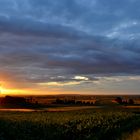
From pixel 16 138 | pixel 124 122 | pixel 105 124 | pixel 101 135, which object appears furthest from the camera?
pixel 124 122

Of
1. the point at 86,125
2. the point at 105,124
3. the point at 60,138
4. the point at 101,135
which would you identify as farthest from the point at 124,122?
the point at 60,138

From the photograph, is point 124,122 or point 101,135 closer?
point 101,135

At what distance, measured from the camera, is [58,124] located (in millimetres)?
28188

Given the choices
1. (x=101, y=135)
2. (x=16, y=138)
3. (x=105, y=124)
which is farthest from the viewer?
(x=105, y=124)

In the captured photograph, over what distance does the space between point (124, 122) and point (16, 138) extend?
14.9 meters

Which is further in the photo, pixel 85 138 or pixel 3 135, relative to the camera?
pixel 85 138

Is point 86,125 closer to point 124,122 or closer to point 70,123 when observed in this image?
point 70,123

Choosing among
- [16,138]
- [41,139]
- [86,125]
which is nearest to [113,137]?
[86,125]

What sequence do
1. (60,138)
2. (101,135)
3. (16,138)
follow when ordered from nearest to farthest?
(16,138) → (60,138) → (101,135)

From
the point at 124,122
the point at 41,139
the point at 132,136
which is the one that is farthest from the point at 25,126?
the point at 124,122

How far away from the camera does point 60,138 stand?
24109mm

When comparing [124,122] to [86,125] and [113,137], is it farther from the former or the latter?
[113,137]

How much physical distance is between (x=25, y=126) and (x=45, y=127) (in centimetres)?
151

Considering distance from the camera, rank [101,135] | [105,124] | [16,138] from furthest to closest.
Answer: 1. [105,124]
2. [101,135]
3. [16,138]
